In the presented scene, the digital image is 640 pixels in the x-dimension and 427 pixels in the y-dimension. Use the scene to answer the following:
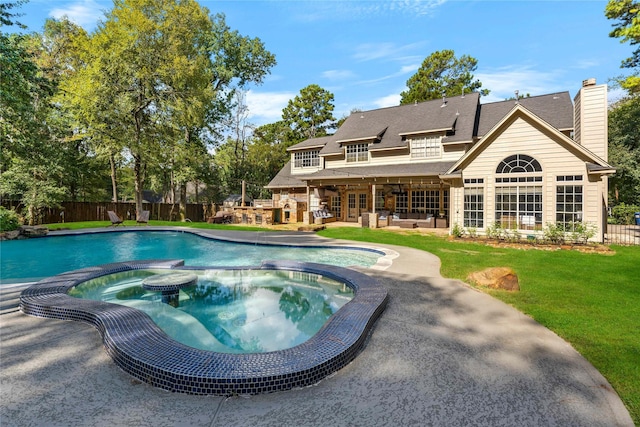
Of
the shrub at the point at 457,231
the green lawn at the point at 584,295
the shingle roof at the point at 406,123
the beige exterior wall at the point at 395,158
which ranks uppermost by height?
the shingle roof at the point at 406,123

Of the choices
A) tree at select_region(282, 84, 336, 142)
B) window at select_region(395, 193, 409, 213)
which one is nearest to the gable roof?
window at select_region(395, 193, 409, 213)

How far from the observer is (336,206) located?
2306 cm

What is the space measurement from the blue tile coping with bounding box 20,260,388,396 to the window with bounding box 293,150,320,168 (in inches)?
768

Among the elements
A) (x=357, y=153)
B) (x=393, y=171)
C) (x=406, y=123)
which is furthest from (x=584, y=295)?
(x=357, y=153)

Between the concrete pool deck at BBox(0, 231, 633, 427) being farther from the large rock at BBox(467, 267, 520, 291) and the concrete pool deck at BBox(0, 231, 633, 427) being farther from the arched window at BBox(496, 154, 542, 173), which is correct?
the arched window at BBox(496, 154, 542, 173)

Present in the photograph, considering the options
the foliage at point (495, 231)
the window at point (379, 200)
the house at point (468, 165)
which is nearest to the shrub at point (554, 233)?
the house at point (468, 165)

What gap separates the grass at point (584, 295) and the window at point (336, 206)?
11.2 metres

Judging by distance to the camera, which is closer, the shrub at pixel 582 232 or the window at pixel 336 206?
the shrub at pixel 582 232

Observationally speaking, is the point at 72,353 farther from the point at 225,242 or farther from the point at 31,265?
the point at 225,242

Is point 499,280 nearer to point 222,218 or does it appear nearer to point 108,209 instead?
point 222,218

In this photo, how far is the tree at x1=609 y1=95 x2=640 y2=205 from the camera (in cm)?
2225

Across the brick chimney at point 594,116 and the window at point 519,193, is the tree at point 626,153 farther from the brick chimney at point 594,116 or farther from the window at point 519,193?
the window at point 519,193

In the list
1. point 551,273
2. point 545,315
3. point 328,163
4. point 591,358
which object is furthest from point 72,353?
point 328,163

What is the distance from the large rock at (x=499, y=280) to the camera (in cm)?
624
